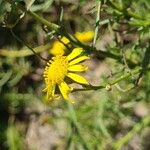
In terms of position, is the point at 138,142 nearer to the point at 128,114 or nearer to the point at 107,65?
the point at 128,114

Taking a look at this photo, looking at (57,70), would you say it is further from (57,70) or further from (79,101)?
(79,101)

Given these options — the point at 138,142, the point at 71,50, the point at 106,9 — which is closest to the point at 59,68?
the point at 71,50

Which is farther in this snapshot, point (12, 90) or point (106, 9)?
point (12, 90)

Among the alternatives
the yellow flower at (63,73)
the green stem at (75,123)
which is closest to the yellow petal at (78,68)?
the yellow flower at (63,73)

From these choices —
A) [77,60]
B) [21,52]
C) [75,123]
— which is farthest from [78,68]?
[21,52]

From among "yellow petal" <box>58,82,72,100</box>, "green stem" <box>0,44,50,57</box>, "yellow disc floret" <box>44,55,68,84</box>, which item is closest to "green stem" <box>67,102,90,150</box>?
"green stem" <box>0,44,50,57</box>

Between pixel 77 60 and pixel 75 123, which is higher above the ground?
pixel 77 60

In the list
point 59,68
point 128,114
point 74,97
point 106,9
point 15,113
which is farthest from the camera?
point 15,113
